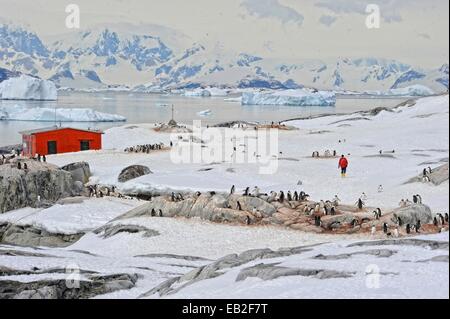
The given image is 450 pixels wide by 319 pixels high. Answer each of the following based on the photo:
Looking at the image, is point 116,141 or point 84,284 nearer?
point 84,284

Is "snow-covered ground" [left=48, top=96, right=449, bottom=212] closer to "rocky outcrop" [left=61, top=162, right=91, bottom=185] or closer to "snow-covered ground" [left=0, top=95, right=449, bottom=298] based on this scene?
"snow-covered ground" [left=0, top=95, right=449, bottom=298]

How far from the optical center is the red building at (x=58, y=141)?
5828cm

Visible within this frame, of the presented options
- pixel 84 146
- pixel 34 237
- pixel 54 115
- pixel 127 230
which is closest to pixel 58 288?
pixel 127 230

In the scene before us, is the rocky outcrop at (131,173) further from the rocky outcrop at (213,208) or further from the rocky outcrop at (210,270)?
the rocky outcrop at (210,270)

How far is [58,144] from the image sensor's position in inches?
2349

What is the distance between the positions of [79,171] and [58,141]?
52.7ft

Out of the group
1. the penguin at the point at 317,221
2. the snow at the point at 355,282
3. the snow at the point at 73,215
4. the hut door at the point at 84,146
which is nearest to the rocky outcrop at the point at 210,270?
the snow at the point at 355,282

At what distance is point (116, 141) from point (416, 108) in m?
45.0

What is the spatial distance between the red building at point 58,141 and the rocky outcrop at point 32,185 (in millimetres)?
19882

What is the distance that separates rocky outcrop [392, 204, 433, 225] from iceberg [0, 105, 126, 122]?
88274mm

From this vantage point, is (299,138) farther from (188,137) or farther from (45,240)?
(45,240)

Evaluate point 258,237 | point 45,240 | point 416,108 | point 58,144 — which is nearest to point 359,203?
point 258,237

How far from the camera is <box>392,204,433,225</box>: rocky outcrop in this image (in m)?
26.1

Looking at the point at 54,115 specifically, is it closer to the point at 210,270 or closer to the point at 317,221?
the point at 317,221
